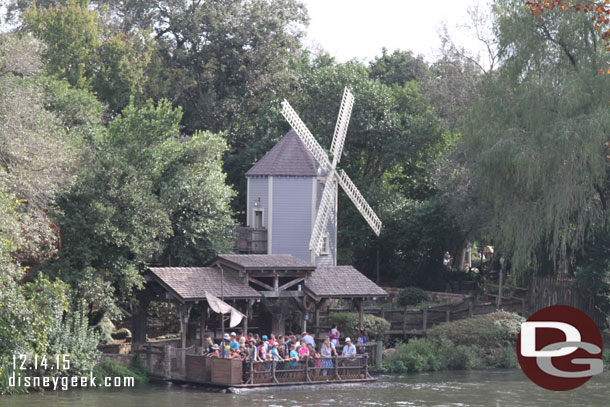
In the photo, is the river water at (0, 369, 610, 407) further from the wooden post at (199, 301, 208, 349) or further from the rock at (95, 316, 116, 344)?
the rock at (95, 316, 116, 344)

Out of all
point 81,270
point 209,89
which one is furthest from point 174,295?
point 209,89

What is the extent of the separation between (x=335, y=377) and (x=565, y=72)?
15.7m

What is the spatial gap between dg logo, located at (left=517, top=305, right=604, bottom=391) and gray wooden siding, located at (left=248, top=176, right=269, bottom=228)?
13510 mm

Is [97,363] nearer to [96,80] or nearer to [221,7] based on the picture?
[96,80]

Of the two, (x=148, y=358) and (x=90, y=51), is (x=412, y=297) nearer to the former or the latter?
(x=148, y=358)

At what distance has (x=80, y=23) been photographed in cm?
4900

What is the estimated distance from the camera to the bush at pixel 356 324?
37.0 meters

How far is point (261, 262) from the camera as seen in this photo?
34.0 m

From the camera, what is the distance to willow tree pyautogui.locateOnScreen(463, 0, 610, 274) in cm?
3525

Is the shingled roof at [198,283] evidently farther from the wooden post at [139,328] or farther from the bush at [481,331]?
the bush at [481,331]

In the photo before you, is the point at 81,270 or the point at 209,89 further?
the point at 209,89

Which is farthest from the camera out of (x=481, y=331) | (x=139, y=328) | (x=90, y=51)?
(x=90, y=51)

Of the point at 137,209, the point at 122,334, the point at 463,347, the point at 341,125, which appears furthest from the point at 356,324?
the point at 341,125

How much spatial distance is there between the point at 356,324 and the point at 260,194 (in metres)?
10.3
